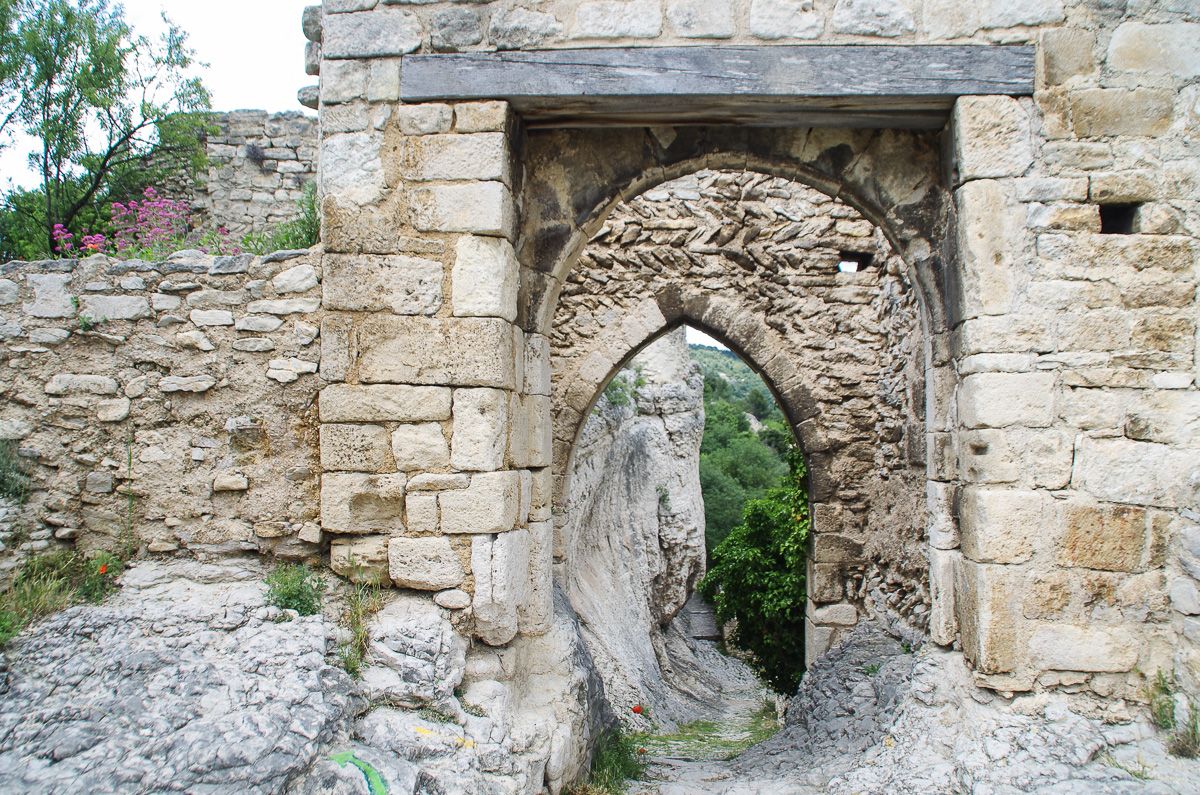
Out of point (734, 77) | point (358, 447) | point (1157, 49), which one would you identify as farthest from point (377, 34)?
point (1157, 49)

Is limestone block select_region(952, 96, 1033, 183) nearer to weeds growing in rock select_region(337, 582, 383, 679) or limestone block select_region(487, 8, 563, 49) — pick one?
limestone block select_region(487, 8, 563, 49)

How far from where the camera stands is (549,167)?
3.86m

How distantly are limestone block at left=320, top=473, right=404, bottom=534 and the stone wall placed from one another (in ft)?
19.8

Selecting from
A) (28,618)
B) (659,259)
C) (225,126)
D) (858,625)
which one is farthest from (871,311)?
(225,126)

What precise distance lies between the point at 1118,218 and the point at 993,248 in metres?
0.64

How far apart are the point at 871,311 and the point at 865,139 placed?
138 inches

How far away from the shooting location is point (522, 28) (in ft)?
11.3

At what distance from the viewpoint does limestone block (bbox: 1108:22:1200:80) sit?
330 centimetres

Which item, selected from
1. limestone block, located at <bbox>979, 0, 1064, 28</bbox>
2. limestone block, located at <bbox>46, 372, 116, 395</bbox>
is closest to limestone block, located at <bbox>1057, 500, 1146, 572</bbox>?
limestone block, located at <bbox>979, 0, 1064, 28</bbox>

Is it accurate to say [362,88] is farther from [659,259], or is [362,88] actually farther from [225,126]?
[225,126]

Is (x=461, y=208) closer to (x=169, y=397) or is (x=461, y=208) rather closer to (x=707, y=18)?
(x=707, y=18)

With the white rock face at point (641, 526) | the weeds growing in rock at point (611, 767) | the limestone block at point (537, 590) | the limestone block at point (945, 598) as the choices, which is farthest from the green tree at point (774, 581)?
the limestone block at point (537, 590)

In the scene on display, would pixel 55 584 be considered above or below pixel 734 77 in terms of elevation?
below

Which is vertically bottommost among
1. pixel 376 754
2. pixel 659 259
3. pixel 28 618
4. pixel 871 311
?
pixel 376 754
